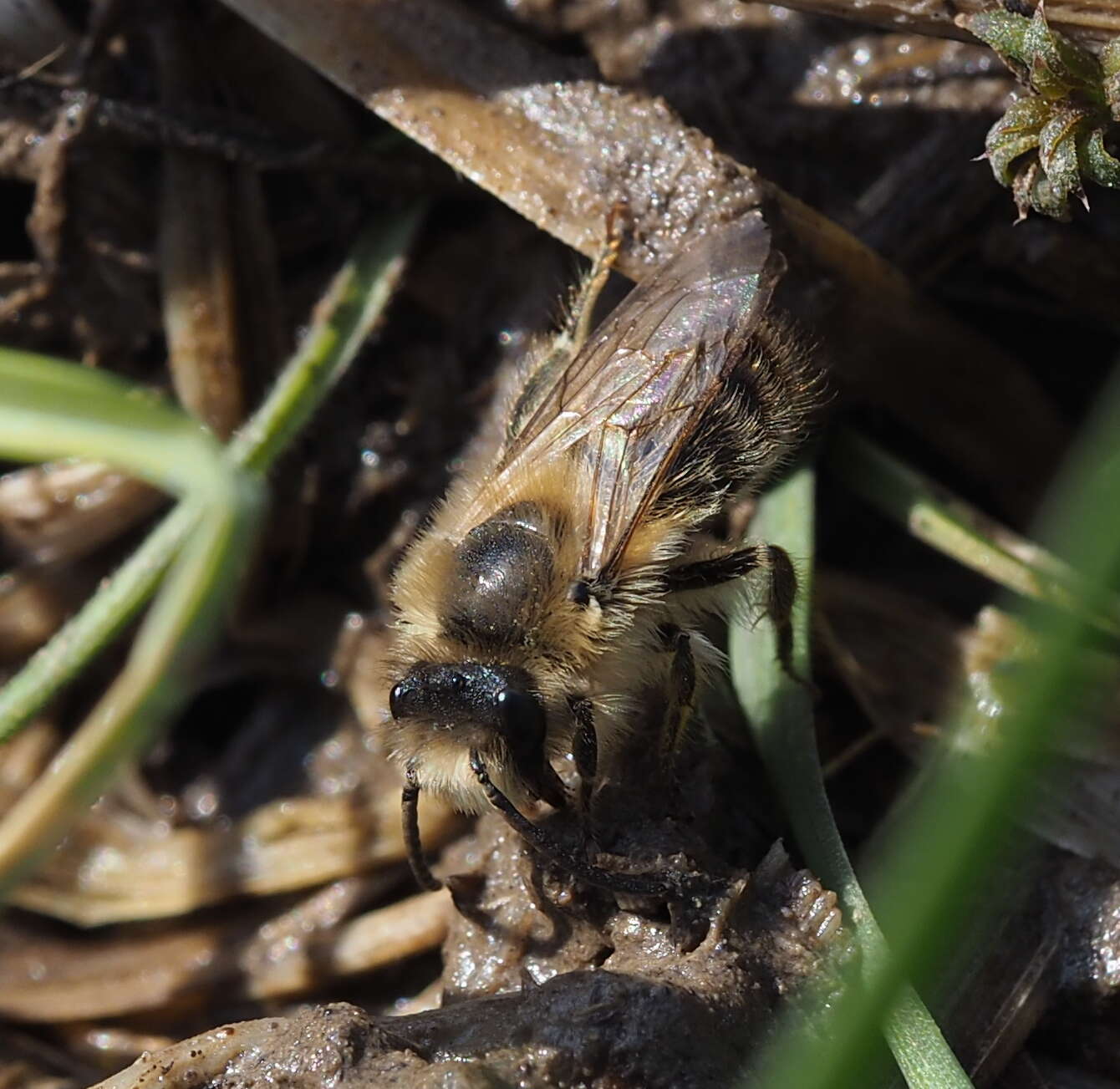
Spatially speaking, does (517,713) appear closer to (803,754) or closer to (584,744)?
(584,744)

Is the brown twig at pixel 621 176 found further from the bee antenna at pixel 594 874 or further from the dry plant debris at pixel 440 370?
the bee antenna at pixel 594 874

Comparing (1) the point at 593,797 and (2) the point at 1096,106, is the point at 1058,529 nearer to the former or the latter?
(2) the point at 1096,106

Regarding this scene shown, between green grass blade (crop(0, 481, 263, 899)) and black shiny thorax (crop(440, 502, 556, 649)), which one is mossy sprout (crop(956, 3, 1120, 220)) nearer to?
black shiny thorax (crop(440, 502, 556, 649))

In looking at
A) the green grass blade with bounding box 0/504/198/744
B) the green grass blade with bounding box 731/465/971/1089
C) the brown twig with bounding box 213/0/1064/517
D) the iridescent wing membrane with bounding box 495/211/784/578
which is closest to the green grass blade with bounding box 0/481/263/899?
the green grass blade with bounding box 0/504/198/744

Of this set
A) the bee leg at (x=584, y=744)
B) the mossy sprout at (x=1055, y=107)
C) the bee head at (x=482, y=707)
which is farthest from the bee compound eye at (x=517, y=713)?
the mossy sprout at (x=1055, y=107)

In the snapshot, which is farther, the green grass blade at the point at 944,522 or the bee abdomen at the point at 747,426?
the green grass blade at the point at 944,522

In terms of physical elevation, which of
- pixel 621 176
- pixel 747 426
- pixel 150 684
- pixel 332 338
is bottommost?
pixel 150 684

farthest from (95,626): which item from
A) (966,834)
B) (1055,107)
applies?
(966,834)
